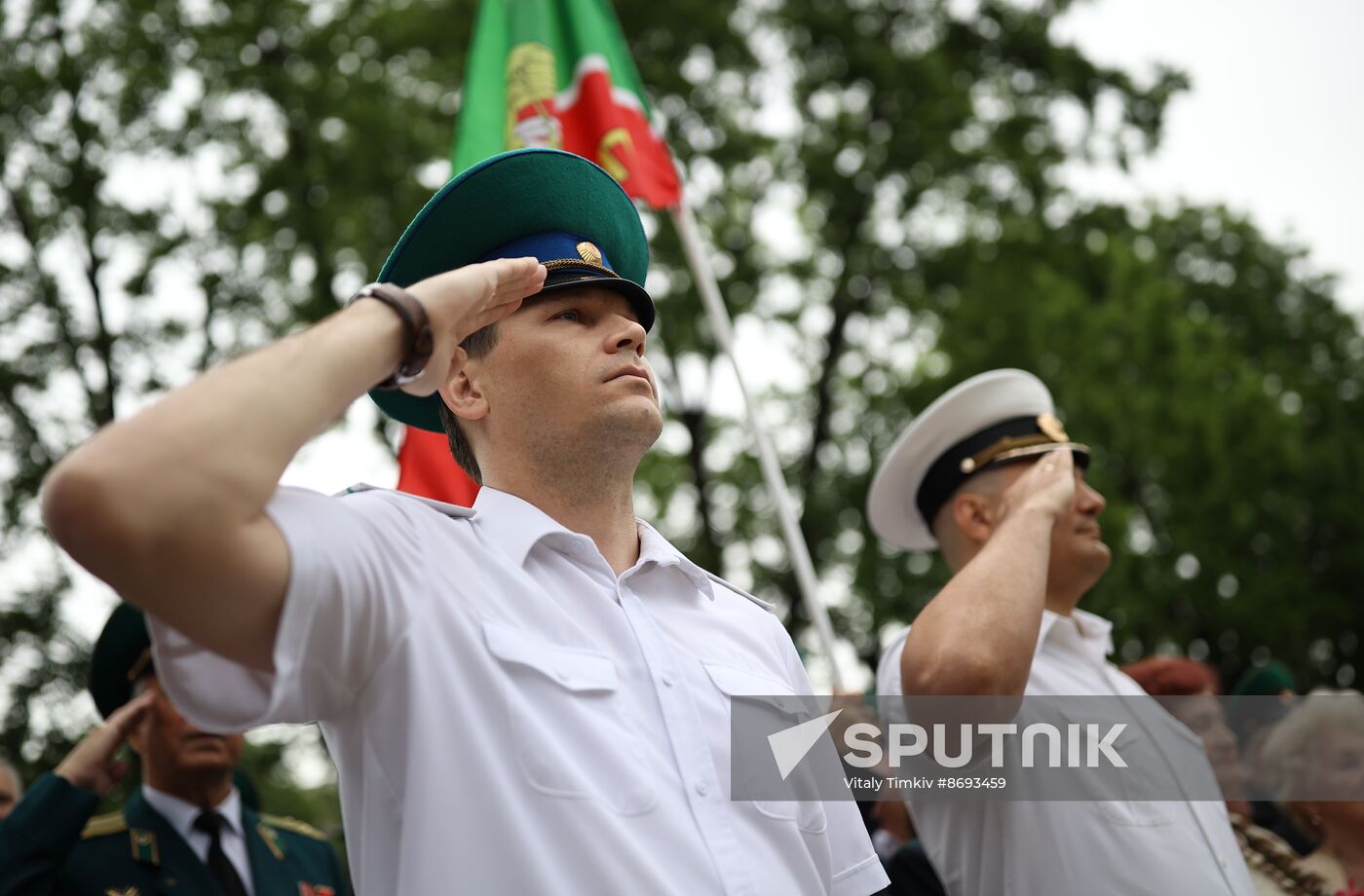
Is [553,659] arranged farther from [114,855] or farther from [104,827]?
[104,827]

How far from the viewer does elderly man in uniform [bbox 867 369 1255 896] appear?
10.2 ft

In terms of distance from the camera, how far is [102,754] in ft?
14.1

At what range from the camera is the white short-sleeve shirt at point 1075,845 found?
3143mm

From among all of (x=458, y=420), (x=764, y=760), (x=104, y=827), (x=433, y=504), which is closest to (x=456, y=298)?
(x=433, y=504)

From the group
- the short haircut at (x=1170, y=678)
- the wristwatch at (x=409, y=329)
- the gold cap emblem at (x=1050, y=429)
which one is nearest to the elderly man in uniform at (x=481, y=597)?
the wristwatch at (x=409, y=329)

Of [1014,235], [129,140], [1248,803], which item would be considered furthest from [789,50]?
[1248,803]

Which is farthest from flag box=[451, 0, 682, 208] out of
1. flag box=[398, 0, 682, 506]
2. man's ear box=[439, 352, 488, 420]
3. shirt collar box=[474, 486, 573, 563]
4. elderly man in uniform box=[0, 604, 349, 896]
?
shirt collar box=[474, 486, 573, 563]

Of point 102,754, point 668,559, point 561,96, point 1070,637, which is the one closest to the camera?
point 668,559

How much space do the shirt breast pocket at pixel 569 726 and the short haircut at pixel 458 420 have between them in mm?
720

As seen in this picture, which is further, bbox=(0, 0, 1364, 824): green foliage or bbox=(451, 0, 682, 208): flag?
bbox=(0, 0, 1364, 824): green foliage

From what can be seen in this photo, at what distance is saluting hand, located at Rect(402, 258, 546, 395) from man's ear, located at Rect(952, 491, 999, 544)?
214 cm

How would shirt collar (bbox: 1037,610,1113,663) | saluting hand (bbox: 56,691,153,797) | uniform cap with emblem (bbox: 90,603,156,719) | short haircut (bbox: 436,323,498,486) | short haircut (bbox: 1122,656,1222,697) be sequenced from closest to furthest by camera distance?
1. short haircut (bbox: 436,323,498,486)
2. shirt collar (bbox: 1037,610,1113,663)
3. saluting hand (bbox: 56,691,153,797)
4. uniform cap with emblem (bbox: 90,603,156,719)
5. short haircut (bbox: 1122,656,1222,697)

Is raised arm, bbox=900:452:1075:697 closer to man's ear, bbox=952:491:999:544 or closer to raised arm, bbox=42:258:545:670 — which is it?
man's ear, bbox=952:491:999:544

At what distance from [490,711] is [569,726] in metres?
0.13
